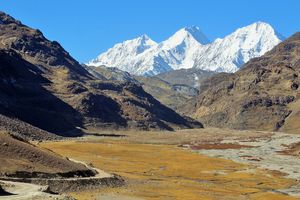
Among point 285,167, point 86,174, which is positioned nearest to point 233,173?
point 285,167

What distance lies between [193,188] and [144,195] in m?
16.5

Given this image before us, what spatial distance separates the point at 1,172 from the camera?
Result: 70438mm

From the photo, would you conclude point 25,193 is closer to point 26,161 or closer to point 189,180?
point 26,161

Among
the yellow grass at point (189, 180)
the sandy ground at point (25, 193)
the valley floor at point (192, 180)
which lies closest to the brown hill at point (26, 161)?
the valley floor at point (192, 180)

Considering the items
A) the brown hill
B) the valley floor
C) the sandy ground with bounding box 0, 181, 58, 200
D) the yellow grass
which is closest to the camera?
the sandy ground with bounding box 0, 181, 58, 200

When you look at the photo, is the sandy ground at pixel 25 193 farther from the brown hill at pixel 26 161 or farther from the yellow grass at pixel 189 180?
the yellow grass at pixel 189 180

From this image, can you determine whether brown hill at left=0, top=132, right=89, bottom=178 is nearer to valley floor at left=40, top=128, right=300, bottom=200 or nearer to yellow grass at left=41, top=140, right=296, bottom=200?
valley floor at left=40, top=128, right=300, bottom=200

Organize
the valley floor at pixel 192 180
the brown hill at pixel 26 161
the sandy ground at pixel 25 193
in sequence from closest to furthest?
the sandy ground at pixel 25 193
the brown hill at pixel 26 161
the valley floor at pixel 192 180

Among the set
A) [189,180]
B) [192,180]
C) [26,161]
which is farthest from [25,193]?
[192,180]

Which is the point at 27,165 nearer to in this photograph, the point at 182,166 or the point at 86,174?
the point at 86,174

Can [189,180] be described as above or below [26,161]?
below

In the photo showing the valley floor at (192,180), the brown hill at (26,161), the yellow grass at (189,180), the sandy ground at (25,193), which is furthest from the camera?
the yellow grass at (189,180)

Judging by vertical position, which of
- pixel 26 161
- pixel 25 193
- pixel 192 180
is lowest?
pixel 192 180

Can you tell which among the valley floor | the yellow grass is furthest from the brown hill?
the yellow grass
